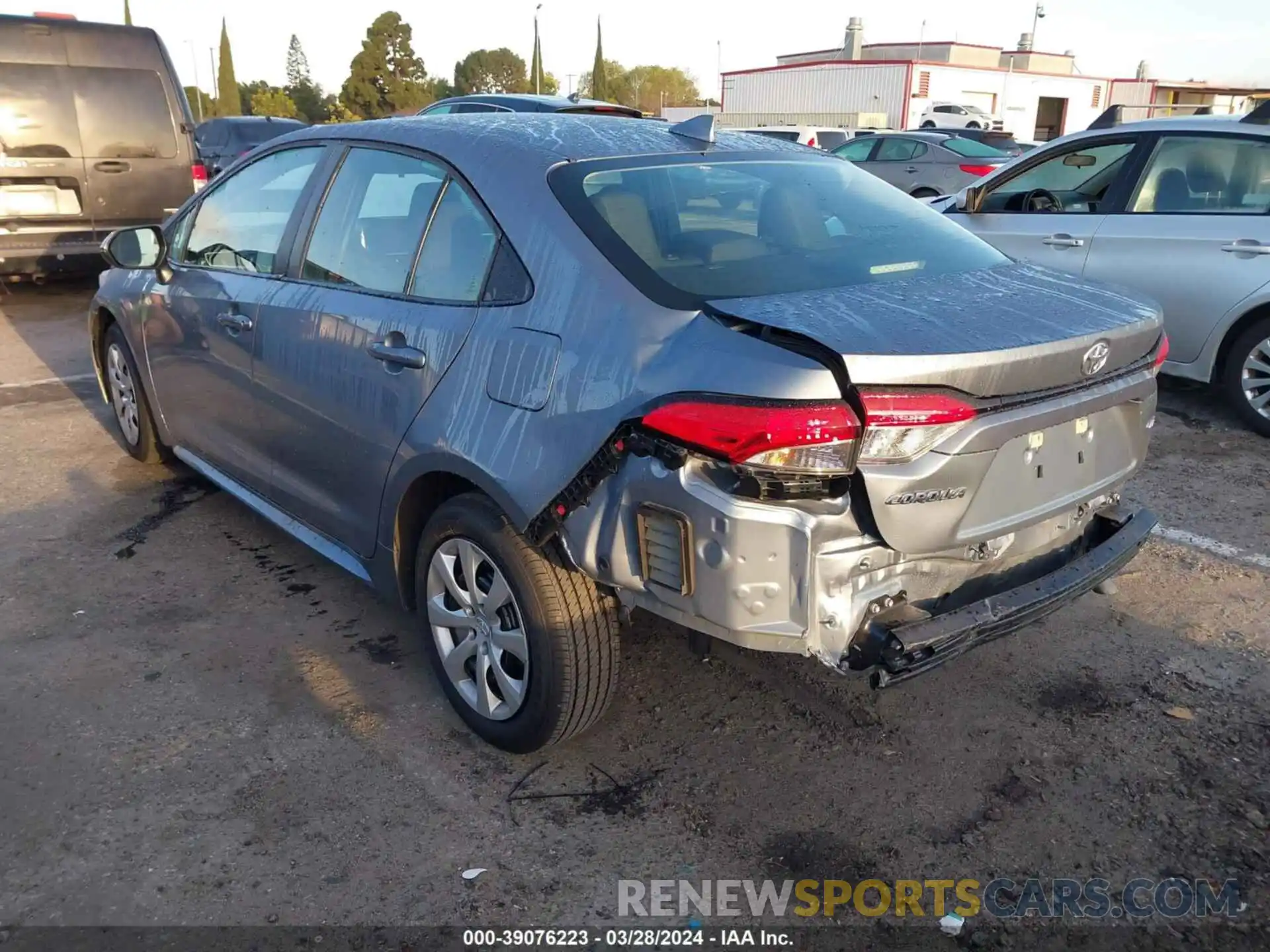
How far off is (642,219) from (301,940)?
2.03m

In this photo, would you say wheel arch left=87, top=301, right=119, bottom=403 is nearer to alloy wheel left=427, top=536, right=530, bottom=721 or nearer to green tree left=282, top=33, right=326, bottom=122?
alloy wheel left=427, top=536, right=530, bottom=721

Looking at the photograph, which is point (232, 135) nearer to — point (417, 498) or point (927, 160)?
point (927, 160)

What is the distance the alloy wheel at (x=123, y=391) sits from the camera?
17.3 ft

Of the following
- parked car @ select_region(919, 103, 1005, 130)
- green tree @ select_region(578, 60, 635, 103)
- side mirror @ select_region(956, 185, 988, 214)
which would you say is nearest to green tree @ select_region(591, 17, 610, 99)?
green tree @ select_region(578, 60, 635, 103)

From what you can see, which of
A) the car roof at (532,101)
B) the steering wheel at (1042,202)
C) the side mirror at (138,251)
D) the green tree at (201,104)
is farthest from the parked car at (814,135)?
the green tree at (201,104)

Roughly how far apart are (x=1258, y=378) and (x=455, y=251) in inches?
195

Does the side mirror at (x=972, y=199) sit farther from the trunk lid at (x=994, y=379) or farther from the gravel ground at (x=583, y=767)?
the trunk lid at (x=994, y=379)

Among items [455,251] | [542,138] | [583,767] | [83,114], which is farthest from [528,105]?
[583,767]

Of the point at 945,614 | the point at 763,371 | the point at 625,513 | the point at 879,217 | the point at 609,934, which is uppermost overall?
the point at 879,217

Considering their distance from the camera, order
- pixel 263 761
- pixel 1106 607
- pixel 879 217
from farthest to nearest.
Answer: pixel 1106 607
pixel 879 217
pixel 263 761

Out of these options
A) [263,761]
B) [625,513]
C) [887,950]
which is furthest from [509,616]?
[887,950]

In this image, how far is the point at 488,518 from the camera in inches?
112

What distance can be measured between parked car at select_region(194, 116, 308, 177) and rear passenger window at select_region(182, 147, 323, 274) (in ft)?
41.9

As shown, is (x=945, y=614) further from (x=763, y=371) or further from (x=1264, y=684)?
(x=1264, y=684)
